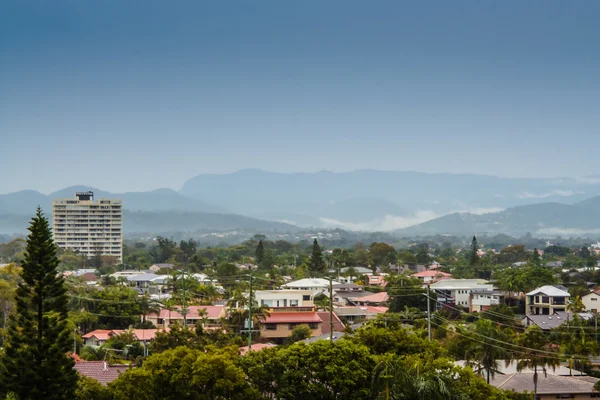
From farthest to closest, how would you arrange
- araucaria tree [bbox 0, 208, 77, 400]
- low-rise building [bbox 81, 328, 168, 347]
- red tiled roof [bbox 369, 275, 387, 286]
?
1. red tiled roof [bbox 369, 275, 387, 286]
2. low-rise building [bbox 81, 328, 168, 347]
3. araucaria tree [bbox 0, 208, 77, 400]

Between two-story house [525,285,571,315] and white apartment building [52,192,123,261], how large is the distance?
89.5m

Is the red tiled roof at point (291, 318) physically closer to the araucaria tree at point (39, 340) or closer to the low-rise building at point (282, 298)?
the low-rise building at point (282, 298)

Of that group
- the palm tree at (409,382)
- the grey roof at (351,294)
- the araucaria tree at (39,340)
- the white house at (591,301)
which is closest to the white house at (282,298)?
the grey roof at (351,294)

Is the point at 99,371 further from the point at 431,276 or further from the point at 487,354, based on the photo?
the point at 431,276

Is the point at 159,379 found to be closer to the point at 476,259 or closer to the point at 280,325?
the point at 280,325

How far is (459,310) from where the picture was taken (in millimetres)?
53031

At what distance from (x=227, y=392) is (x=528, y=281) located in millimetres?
38323

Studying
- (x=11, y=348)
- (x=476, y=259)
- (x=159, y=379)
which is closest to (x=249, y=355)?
(x=159, y=379)

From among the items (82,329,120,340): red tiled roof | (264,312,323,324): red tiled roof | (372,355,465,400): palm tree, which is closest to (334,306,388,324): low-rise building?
(264,312,323,324): red tiled roof

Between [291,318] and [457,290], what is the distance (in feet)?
69.0

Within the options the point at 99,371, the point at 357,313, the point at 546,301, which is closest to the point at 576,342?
the point at 546,301

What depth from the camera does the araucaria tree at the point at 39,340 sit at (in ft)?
74.8

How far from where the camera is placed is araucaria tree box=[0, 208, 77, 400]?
22797mm

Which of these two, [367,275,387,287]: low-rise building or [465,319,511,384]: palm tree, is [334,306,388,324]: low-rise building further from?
[367,275,387,287]: low-rise building
